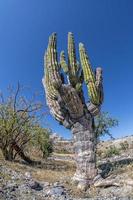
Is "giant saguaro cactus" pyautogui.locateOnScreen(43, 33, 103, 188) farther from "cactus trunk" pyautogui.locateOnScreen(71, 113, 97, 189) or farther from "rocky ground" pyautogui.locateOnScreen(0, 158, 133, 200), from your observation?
"rocky ground" pyautogui.locateOnScreen(0, 158, 133, 200)

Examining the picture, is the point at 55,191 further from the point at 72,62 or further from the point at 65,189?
the point at 72,62

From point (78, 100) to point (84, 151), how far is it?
2.18m

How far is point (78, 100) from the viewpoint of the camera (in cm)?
1382

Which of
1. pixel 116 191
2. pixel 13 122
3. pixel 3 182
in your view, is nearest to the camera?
pixel 116 191

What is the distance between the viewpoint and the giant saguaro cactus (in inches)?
527

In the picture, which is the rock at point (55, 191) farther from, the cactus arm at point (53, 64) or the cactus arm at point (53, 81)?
the cactus arm at point (53, 64)

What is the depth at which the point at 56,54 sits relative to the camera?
560 inches

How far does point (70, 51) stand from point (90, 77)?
67.8 inches

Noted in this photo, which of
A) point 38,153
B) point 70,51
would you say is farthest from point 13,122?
point 38,153

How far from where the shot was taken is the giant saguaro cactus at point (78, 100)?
1338cm

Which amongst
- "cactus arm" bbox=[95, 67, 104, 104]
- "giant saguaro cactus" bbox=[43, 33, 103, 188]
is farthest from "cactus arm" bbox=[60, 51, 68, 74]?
"cactus arm" bbox=[95, 67, 104, 104]

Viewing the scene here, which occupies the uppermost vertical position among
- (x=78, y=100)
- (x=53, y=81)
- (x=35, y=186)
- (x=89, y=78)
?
(x=89, y=78)

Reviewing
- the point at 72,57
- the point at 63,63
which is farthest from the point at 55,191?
the point at 72,57

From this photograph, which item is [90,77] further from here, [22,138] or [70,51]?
[22,138]
